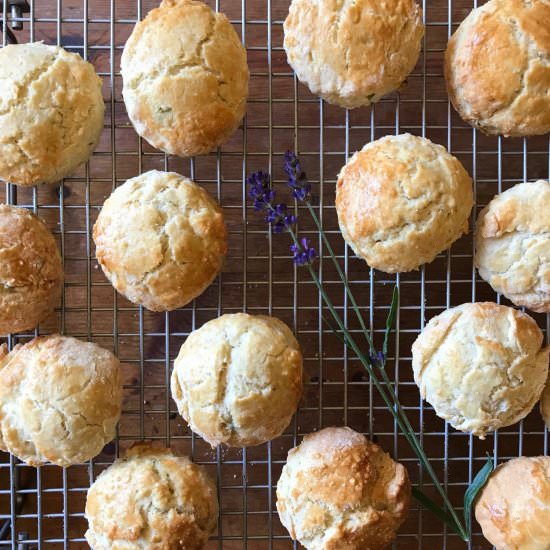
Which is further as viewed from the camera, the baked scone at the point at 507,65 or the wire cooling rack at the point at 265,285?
the wire cooling rack at the point at 265,285

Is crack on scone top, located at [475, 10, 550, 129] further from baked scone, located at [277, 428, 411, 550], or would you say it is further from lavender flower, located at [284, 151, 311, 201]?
baked scone, located at [277, 428, 411, 550]

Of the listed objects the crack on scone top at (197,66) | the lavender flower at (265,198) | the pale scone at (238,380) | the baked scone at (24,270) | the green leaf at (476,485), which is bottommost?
the green leaf at (476,485)

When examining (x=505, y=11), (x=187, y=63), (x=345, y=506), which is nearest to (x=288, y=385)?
(x=345, y=506)

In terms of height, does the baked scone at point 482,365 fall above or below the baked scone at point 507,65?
below

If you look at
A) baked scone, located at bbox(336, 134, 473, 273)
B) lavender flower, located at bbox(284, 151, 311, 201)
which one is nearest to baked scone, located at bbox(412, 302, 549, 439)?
baked scone, located at bbox(336, 134, 473, 273)

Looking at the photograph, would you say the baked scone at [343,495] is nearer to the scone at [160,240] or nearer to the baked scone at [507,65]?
the scone at [160,240]

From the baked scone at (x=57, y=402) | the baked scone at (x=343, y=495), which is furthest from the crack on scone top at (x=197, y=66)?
the baked scone at (x=343, y=495)

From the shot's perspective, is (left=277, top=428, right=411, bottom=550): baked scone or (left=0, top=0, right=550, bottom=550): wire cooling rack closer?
(left=277, top=428, right=411, bottom=550): baked scone
